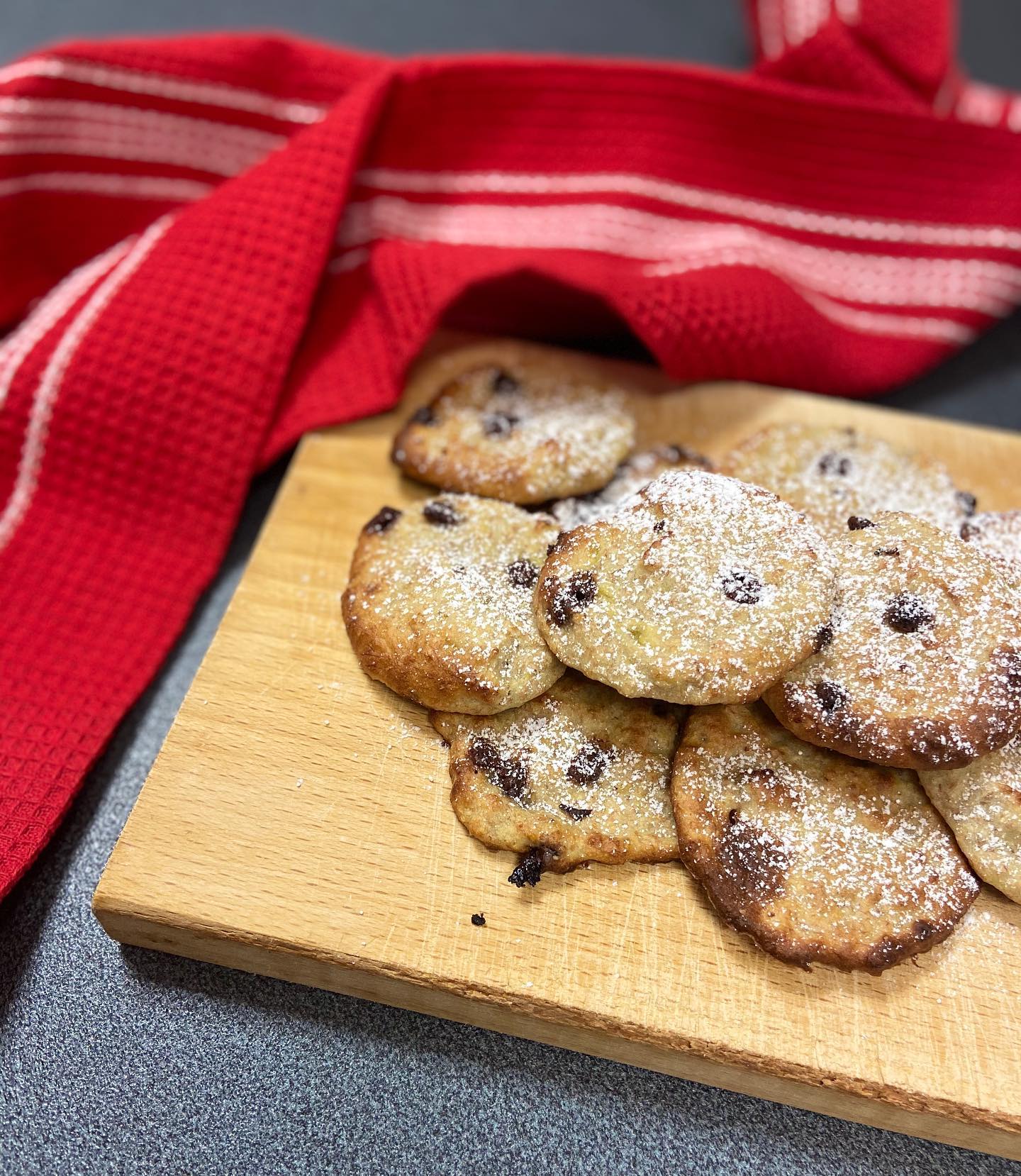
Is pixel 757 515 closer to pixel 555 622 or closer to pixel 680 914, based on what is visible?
pixel 555 622

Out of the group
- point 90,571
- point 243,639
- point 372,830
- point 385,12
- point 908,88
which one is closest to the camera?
point 372,830

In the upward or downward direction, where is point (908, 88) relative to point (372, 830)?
upward

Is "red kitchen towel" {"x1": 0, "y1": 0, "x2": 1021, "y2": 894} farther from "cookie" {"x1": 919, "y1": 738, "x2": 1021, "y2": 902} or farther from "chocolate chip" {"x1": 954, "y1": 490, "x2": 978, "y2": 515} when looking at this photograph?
"cookie" {"x1": 919, "y1": 738, "x2": 1021, "y2": 902}

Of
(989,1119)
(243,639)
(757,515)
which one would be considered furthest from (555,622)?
(989,1119)

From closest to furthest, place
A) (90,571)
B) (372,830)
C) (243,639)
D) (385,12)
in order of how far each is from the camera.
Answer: (372,830) → (243,639) → (90,571) → (385,12)

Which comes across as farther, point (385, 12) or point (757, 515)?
point (385, 12)

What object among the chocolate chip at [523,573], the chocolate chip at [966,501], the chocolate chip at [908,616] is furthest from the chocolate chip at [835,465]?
the chocolate chip at [523,573]

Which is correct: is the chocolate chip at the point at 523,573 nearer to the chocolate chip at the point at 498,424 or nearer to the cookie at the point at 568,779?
the cookie at the point at 568,779
